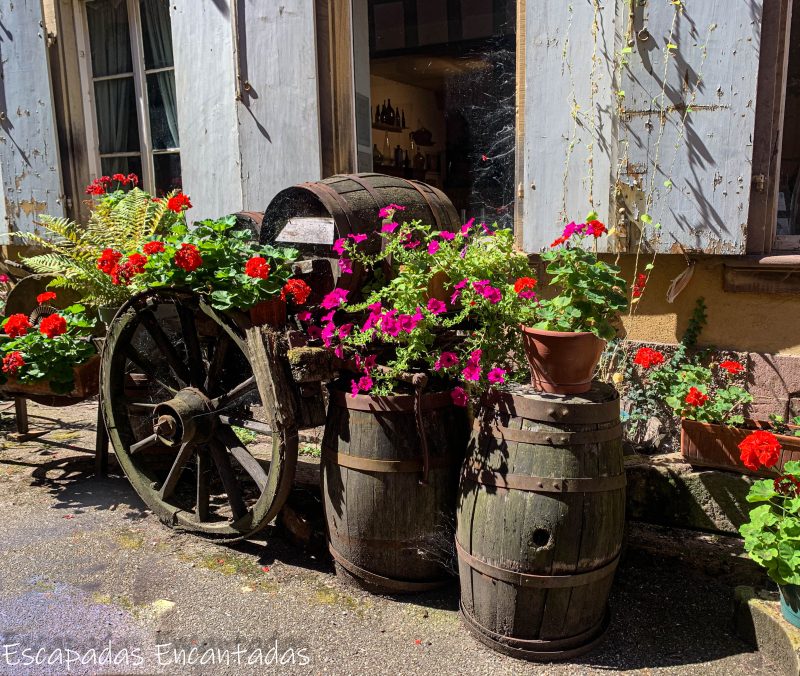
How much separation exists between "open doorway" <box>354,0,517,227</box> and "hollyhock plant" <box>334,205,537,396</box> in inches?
67.7

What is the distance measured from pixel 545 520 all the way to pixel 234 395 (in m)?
1.51

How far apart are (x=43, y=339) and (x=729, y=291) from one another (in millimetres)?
3568

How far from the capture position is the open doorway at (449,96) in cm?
441

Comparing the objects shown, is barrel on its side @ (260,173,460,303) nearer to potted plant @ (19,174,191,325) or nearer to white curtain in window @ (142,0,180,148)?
potted plant @ (19,174,191,325)

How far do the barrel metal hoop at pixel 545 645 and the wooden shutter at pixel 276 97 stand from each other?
318cm

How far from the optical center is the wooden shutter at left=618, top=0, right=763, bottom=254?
323 centimetres

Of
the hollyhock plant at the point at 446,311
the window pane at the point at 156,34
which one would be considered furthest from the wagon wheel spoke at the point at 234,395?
the window pane at the point at 156,34

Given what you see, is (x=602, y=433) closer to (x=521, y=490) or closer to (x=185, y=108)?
(x=521, y=490)

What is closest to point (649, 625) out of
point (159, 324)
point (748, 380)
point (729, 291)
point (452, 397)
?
point (452, 397)

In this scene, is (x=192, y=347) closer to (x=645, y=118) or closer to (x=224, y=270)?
(x=224, y=270)

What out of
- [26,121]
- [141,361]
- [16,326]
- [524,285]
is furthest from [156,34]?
[524,285]

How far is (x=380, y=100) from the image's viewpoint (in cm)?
601

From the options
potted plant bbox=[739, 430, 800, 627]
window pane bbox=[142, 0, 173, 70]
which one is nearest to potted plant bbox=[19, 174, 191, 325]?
window pane bbox=[142, 0, 173, 70]

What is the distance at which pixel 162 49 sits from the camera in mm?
5637
